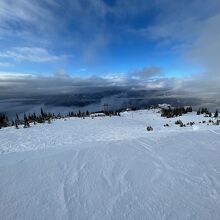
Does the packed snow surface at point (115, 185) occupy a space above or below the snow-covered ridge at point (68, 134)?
above

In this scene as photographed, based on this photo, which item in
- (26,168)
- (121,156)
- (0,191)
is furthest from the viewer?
(121,156)

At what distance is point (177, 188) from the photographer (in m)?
4.30

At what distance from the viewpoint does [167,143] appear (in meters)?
8.06

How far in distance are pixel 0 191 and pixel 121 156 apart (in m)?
3.63

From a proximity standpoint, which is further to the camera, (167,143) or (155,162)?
(167,143)

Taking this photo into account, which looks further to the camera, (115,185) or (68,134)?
(68,134)

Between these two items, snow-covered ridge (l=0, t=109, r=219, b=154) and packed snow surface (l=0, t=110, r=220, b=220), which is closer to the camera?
packed snow surface (l=0, t=110, r=220, b=220)

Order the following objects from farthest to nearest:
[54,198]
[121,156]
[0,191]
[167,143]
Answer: [167,143], [121,156], [0,191], [54,198]

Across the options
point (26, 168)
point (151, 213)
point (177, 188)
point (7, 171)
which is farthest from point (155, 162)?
point (7, 171)

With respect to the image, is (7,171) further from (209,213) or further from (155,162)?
(209,213)

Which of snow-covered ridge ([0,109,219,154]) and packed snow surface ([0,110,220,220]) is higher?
packed snow surface ([0,110,220,220])

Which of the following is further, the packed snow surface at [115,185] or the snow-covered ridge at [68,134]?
the snow-covered ridge at [68,134]

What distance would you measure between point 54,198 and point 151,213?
6.45 ft

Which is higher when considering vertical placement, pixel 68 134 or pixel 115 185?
pixel 115 185
